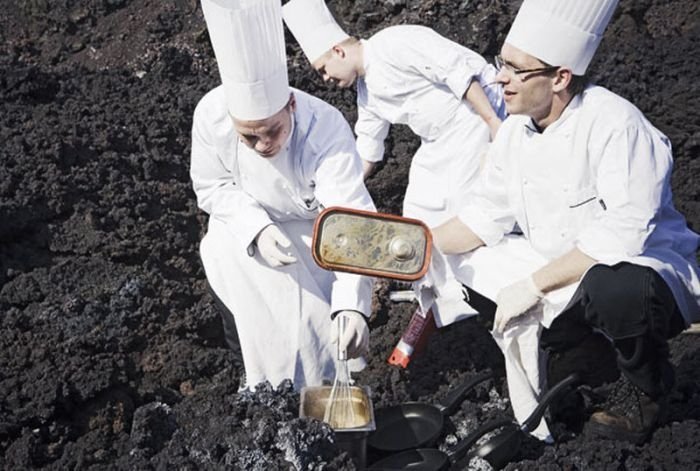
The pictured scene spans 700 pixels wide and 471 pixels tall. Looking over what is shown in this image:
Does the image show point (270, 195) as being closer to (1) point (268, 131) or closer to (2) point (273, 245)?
(2) point (273, 245)

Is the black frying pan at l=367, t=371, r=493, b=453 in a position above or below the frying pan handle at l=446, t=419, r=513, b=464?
below

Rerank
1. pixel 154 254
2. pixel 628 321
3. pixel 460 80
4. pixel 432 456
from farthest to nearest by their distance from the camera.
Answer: pixel 154 254 < pixel 460 80 < pixel 432 456 < pixel 628 321

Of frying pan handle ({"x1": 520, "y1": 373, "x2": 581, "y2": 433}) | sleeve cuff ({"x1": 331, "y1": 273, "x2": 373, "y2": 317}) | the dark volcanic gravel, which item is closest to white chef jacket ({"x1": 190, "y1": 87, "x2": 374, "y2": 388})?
sleeve cuff ({"x1": 331, "y1": 273, "x2": 373, "y2": 317})

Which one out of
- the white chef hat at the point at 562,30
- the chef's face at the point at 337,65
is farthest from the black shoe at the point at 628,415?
the chef's face at the point at 337,65

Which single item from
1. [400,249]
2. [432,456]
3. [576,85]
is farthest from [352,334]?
[576,85]

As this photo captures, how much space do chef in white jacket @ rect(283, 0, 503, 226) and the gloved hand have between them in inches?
48.4

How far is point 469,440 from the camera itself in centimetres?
291

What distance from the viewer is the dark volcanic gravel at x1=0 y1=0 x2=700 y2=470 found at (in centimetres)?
281

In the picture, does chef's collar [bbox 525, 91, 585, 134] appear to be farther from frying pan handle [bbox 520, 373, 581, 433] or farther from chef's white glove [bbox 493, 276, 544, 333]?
frying pan handle [bbox 520, 373, 581, 433]

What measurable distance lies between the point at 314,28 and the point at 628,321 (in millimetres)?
2033

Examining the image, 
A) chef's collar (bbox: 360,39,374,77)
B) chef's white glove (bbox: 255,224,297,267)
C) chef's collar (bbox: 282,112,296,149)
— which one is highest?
chef's collar (bbox: 282,112,296,149)

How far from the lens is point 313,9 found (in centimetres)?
419

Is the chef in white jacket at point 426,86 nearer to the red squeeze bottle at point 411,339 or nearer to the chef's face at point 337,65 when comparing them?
the chef's face at point 337,65

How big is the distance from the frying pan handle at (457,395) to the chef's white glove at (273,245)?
2.30 ft
